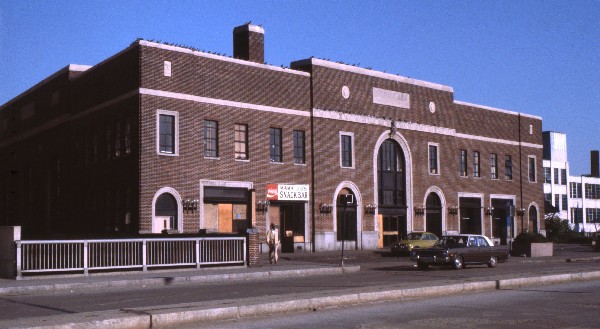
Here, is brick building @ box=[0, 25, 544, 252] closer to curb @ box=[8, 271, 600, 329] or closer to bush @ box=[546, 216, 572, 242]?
bush @ box=[546, 216, 572, 242]

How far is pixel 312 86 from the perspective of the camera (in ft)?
141

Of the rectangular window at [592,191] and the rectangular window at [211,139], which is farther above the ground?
the rectangular window at [211,139]

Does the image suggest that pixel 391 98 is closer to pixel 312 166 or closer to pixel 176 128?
pixel 312 166

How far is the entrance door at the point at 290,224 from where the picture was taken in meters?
41.4

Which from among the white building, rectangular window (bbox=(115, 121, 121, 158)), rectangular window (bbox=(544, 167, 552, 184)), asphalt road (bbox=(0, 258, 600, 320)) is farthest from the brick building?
the white building

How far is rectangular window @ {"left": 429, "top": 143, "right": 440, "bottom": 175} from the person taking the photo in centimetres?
5134

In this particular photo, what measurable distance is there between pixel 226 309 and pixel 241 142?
89.9ft

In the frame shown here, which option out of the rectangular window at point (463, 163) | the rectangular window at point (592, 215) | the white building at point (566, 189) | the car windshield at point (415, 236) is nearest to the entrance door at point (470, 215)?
the rectangular window at point (463, 163)

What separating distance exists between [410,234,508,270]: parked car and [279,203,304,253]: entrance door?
13.2 m

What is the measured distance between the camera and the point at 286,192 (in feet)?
135

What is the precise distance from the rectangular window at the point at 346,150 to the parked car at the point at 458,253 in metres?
15.8

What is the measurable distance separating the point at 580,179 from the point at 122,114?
82.1 m

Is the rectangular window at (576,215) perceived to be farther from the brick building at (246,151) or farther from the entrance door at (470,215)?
the entrance door at (470,215)

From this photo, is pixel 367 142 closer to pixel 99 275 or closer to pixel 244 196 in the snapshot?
pixel 244 196
